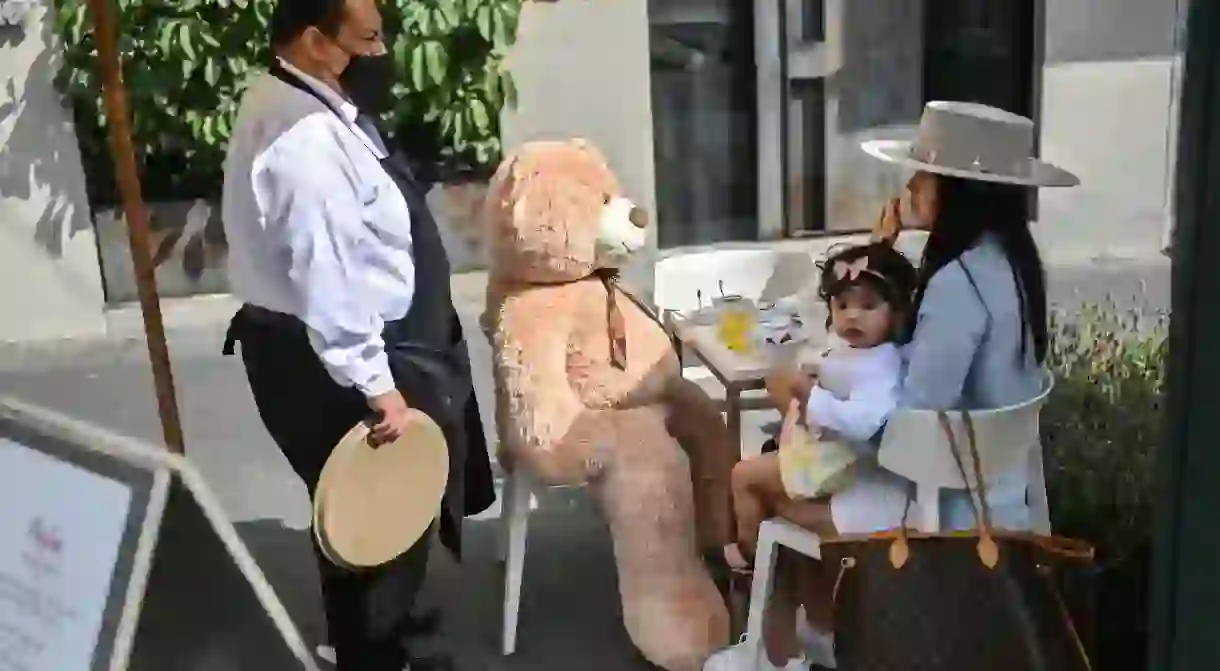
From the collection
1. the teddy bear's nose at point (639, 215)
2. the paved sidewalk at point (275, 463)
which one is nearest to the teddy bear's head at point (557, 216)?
the teddy bear's nose at point (639, 215)

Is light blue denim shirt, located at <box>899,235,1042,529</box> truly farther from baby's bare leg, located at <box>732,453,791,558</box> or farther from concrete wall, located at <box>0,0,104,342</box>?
concrete wall, located at <box>0,0,104,342</box>

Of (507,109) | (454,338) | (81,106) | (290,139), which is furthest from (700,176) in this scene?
(81,106)

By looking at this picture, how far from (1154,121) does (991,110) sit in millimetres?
212

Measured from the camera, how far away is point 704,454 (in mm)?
1957

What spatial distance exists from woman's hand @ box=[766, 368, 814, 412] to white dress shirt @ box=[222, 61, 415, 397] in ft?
1.84

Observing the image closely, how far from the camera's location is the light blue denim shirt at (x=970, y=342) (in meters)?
1.60

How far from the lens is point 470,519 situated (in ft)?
6.50

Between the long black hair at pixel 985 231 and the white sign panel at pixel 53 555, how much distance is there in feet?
3.88

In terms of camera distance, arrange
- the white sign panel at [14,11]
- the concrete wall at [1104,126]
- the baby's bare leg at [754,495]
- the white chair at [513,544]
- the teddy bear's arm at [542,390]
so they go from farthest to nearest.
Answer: the white chair at [513,544]
the teddy bear's arm at [542,390]
the baby's bare leg at [754,495]
the white sign panel at [14,11]
the concrete wall at [1104,126]

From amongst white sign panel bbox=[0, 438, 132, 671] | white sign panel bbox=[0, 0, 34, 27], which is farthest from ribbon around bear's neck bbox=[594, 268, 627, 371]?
white sign panel bbox=[0, 0, 34, 27]

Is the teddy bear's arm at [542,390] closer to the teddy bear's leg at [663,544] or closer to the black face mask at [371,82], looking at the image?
the teddy bear's leg at [663,544]

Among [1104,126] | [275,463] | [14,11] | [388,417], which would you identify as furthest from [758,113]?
[14,11]

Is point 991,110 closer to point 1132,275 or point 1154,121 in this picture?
point 1154,121

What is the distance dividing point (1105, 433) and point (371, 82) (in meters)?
1.17
